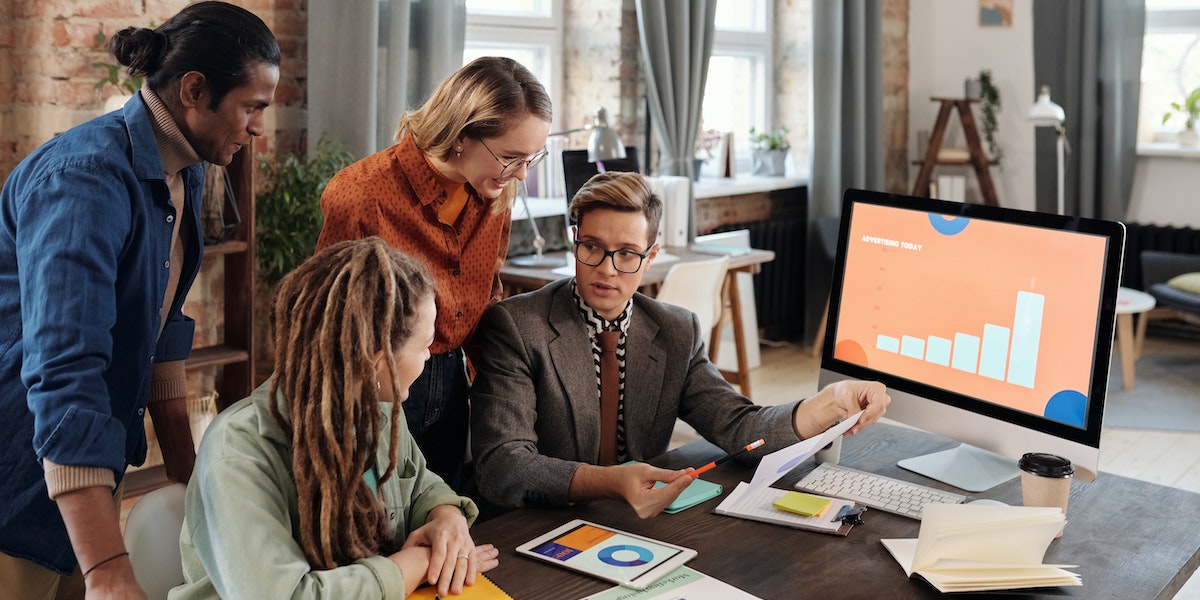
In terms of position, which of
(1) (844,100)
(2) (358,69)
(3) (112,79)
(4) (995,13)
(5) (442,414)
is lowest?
(5) (442,414)

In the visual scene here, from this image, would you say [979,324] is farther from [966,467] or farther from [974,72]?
[974,72]

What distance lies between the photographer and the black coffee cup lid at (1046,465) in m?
1.58

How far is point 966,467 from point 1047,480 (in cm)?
28

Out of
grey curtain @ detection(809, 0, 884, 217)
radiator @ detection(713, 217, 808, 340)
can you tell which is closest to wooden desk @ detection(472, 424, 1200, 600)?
radiator @ detection(713, 217, 808, 340)

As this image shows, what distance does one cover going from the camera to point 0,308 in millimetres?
1452

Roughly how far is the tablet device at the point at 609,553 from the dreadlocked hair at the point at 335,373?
27 centimetres

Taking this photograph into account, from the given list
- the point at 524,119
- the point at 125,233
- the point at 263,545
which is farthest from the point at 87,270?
the point at 524,119

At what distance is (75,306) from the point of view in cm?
129

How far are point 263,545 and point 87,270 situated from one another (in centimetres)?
41

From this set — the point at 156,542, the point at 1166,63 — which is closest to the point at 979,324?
the point at 156,542

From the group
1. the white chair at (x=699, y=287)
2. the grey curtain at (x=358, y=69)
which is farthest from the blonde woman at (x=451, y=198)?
the white chair at (x=699, y=287)

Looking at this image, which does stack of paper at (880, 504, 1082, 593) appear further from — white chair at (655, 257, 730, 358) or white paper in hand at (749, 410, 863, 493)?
white chair at (655, 257, 730, 358)

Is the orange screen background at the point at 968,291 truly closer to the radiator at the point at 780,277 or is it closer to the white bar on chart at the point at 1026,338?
the white bar on chart at the point at 1026,338

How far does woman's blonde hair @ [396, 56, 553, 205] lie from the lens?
6.04ft
